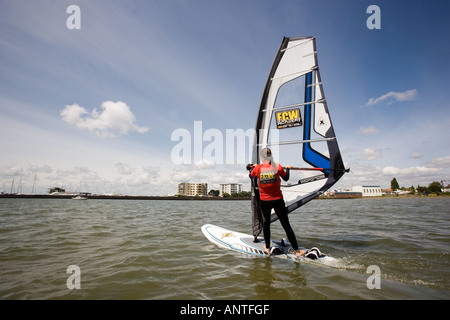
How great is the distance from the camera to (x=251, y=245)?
5.00m

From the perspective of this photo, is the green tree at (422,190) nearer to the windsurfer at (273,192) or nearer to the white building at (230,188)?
the white building at (230,188)

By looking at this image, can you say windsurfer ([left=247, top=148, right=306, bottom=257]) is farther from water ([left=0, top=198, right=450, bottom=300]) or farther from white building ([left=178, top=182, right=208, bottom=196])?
white building ([left=178, top=182, right=208, bottom=196])

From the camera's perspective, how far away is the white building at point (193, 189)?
13588 centimetres

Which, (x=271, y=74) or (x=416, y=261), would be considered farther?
(x=271, y=74)

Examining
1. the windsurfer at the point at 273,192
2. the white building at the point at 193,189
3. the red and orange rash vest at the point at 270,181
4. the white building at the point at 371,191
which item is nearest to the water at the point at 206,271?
the windsurfer at the point at 273,192

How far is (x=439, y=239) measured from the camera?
5.77m

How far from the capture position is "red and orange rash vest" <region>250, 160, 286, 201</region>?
4121mm

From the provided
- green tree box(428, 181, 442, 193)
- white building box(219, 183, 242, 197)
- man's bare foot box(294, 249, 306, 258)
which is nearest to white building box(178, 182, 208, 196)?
white building box(219, 183, 242, 197)

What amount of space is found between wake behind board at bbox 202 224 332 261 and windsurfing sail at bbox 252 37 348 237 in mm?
382

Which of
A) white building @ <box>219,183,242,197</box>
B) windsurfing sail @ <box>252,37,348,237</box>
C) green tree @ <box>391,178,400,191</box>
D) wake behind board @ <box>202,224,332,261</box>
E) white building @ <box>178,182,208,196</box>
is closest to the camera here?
wake behind board @ <box>202,224,332,261</box>

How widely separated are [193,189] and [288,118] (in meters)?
137
